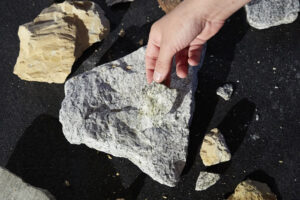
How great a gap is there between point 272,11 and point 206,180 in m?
1.22

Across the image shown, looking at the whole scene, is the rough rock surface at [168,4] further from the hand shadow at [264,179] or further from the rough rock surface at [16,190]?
the rough rock surface at [16,190]

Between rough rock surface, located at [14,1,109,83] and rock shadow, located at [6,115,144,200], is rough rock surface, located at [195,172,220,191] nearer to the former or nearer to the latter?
rock shadow, located at [6,115,144,200]

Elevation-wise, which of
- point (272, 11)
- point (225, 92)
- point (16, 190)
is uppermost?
point (272, 11)

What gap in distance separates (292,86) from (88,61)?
4.66 feet

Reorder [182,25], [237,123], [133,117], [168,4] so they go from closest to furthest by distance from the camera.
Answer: [182,25] < [133,117] < [237,123] < [168,4]

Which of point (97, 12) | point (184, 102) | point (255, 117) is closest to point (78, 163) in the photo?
point (184, 102)

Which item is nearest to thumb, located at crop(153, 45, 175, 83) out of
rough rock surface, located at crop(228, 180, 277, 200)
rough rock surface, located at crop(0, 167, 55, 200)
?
rough rock surface, located at crop(228, 180, 277, 200)

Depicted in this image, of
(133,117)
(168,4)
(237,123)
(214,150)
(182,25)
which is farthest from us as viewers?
(168,4)

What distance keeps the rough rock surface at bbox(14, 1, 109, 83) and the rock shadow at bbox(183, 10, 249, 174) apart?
2.52ft

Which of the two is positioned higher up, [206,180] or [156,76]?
[156,76]

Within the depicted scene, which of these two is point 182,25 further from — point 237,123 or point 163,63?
point 237,123

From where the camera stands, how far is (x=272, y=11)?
213cm

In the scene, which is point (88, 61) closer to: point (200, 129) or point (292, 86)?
point (200, 129)

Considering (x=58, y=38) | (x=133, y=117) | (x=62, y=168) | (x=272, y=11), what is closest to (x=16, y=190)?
(x=62, y=168)
